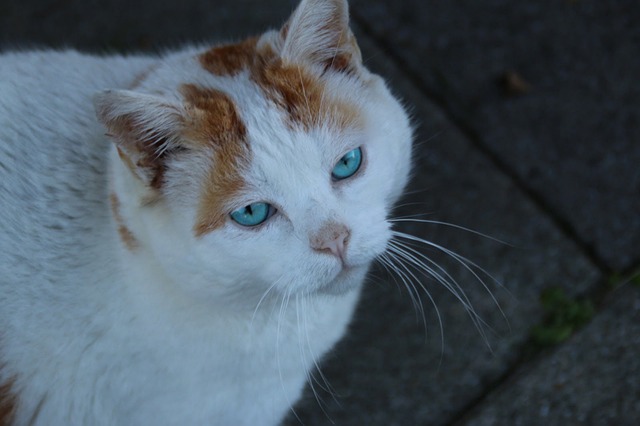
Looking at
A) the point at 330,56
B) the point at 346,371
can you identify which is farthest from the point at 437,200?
the point at 330,56

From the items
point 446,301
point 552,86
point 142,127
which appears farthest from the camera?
point 552,86

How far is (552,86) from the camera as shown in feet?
10.3

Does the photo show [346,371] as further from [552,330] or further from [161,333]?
[161,333]

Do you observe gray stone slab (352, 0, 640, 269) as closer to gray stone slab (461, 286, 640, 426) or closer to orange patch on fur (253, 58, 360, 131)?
gray stone slab (461, 286, 640, 426)

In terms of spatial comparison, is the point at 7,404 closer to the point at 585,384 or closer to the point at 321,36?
the point at 321,36

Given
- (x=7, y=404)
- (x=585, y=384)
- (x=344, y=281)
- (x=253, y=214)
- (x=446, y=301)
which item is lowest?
(x=585, y=384)

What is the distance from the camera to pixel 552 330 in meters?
2.55

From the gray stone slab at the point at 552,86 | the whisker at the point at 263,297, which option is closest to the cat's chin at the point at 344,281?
the whisker at the point at 263,297

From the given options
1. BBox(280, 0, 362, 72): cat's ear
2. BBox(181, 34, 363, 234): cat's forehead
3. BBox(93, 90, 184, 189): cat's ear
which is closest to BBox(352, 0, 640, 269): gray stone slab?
BBox(280, 0, 362, 72): cat's ear

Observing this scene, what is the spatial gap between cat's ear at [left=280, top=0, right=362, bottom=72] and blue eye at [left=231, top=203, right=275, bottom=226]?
0.38 meters

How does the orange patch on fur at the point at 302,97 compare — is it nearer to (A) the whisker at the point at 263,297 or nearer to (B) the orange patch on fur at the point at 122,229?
(A) the whisker at the point at 263,297

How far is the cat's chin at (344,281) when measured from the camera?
5.55 feet

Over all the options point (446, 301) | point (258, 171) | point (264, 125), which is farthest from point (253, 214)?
point (446, 301)

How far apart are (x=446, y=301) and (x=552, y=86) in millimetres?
1140
